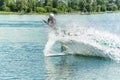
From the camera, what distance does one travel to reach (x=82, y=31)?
49.5m

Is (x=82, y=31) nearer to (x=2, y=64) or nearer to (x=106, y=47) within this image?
(x=106, y=47)

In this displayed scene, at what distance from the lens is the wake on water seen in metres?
47.2

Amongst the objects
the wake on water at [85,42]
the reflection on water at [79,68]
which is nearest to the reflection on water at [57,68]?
the reflection on water at [79,68]

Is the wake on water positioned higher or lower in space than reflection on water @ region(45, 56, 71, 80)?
higher

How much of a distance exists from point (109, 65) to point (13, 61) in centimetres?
877

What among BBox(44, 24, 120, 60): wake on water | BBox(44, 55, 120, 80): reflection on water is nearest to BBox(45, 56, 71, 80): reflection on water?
BBox(44, 55, 120, 80): reflection on water

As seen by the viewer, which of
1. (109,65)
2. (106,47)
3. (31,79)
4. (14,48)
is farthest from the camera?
(14,48)

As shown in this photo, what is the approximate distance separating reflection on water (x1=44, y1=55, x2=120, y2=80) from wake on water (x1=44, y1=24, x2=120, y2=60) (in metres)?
1.12

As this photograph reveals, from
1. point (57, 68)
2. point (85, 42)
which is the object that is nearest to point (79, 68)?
point (57, 68)

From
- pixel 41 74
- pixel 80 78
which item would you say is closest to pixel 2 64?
pixel 41 74

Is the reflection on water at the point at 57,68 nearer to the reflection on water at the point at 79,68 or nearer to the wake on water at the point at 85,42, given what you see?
the reflection on water at the point at 79,68

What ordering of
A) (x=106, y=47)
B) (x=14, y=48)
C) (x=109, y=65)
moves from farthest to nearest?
(x=14, y=48)
(x=106, y=47)
(x=109, y=65)

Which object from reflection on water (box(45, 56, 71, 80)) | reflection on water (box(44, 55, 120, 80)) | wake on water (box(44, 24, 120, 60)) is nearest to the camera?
reflection on water (box(44, 55, 120, 80))

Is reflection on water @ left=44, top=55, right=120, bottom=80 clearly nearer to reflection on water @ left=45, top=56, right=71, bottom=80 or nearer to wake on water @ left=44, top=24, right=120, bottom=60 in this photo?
reflection on water @ left=45, top=56, right=71, bottom=80
